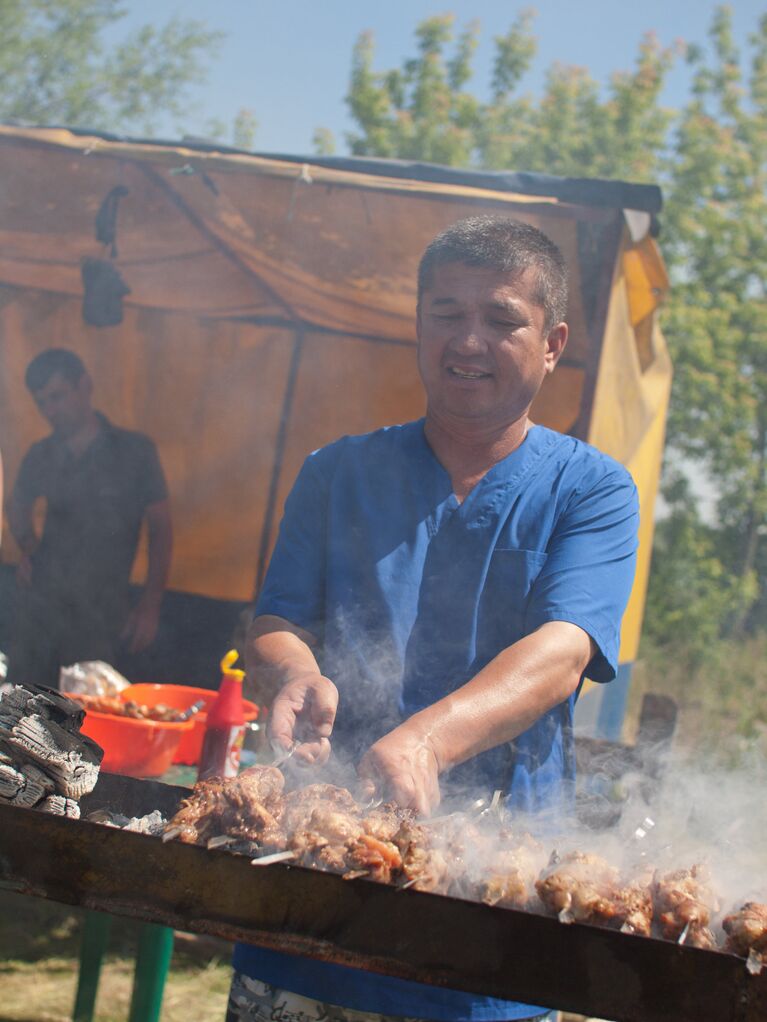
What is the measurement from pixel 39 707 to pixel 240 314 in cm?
358

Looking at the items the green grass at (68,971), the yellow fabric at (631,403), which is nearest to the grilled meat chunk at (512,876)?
the yellow fabric at (631,403)

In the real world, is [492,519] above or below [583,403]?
below

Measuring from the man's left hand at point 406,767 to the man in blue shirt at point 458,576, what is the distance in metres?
0.12

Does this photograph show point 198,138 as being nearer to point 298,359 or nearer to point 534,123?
point 298,359

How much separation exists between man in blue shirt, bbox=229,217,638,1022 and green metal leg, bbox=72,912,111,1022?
218 cm

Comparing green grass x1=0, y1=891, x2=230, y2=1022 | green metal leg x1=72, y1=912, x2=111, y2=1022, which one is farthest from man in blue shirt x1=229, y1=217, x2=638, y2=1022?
green grass x1=0, y1=891, x2=230, y2=1022

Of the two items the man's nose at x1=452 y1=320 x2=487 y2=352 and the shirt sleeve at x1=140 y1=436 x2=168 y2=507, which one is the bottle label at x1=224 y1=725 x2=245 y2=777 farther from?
the shirt sleeve at x1=140 y1=436 x2=168 y2=507

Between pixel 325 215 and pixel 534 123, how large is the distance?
65.0 feet

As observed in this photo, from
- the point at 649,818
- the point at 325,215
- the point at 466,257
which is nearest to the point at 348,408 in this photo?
the point at 325,215

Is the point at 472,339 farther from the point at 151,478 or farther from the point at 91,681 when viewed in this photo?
the point at 151,478

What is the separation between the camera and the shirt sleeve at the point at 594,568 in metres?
2.24

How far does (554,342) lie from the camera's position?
2.61m

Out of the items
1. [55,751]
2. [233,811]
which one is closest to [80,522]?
[55,751]

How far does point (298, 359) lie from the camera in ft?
17.7
